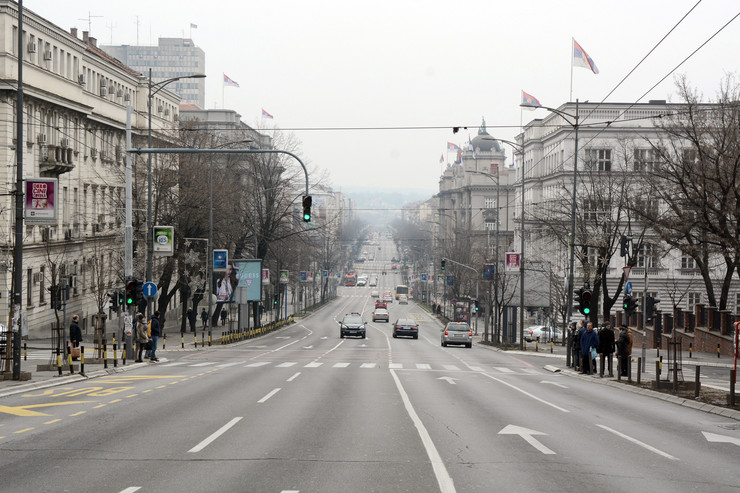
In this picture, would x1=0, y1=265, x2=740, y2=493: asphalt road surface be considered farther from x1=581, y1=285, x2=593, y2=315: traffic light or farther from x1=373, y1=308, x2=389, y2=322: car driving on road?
x1=373, y1=308, x2=389, y2=322: car driving on road

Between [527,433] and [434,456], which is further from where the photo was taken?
[527,433]

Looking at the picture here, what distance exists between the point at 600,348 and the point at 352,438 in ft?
55.6

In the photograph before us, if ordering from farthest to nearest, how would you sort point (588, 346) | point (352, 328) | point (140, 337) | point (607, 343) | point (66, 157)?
point (352, 328)
point (66, 157)
point (140, 337)
point (588, 346)
point (607, 343)

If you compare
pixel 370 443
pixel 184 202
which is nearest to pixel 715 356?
pixel 184 202

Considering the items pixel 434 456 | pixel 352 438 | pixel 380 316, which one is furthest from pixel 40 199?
pixel 380 316

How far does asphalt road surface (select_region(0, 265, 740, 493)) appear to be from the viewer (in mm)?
10344

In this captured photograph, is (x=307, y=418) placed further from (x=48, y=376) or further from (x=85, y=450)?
(x=48, y=376)

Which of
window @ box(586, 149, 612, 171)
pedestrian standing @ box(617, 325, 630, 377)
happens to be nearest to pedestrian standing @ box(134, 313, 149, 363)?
pedestrian standing @ box(617, 325, 630, 377)

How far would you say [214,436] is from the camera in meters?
13.5

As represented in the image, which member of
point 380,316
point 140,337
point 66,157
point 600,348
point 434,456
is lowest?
point 380,316

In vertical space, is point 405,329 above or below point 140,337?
below

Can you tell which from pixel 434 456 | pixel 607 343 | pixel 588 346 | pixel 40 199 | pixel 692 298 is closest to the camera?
pixel 434 456

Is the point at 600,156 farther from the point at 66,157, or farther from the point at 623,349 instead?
the point at 623,349

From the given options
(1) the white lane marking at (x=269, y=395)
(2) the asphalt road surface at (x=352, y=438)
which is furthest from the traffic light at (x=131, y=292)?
(1) the white lane marking at (x=269, y=395)
